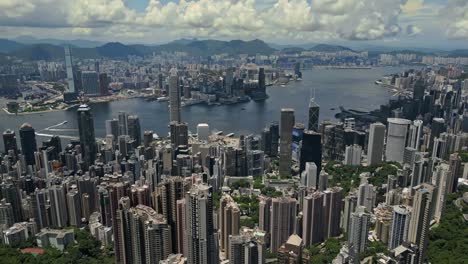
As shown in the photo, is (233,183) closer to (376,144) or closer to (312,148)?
(312,148)

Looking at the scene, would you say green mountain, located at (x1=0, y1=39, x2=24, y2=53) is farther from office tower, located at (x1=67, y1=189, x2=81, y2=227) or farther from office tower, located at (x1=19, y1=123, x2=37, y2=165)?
office tower, located at (x1=67, y1=189, x2=81, y2=227)

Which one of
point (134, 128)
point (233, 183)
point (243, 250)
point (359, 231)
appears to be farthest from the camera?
point (134, 128)

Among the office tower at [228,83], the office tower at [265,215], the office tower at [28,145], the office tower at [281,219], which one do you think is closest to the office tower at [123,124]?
the office tower at [28,145]

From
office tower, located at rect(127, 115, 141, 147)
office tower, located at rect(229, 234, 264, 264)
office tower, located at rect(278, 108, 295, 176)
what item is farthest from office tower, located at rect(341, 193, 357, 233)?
office tower, located at rect(127, 115, 141, 147)

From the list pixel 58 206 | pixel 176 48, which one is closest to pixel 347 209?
pixel 58 206

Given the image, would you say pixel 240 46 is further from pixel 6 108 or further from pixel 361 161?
pixel 361 161

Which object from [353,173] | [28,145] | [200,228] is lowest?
[353,173]
